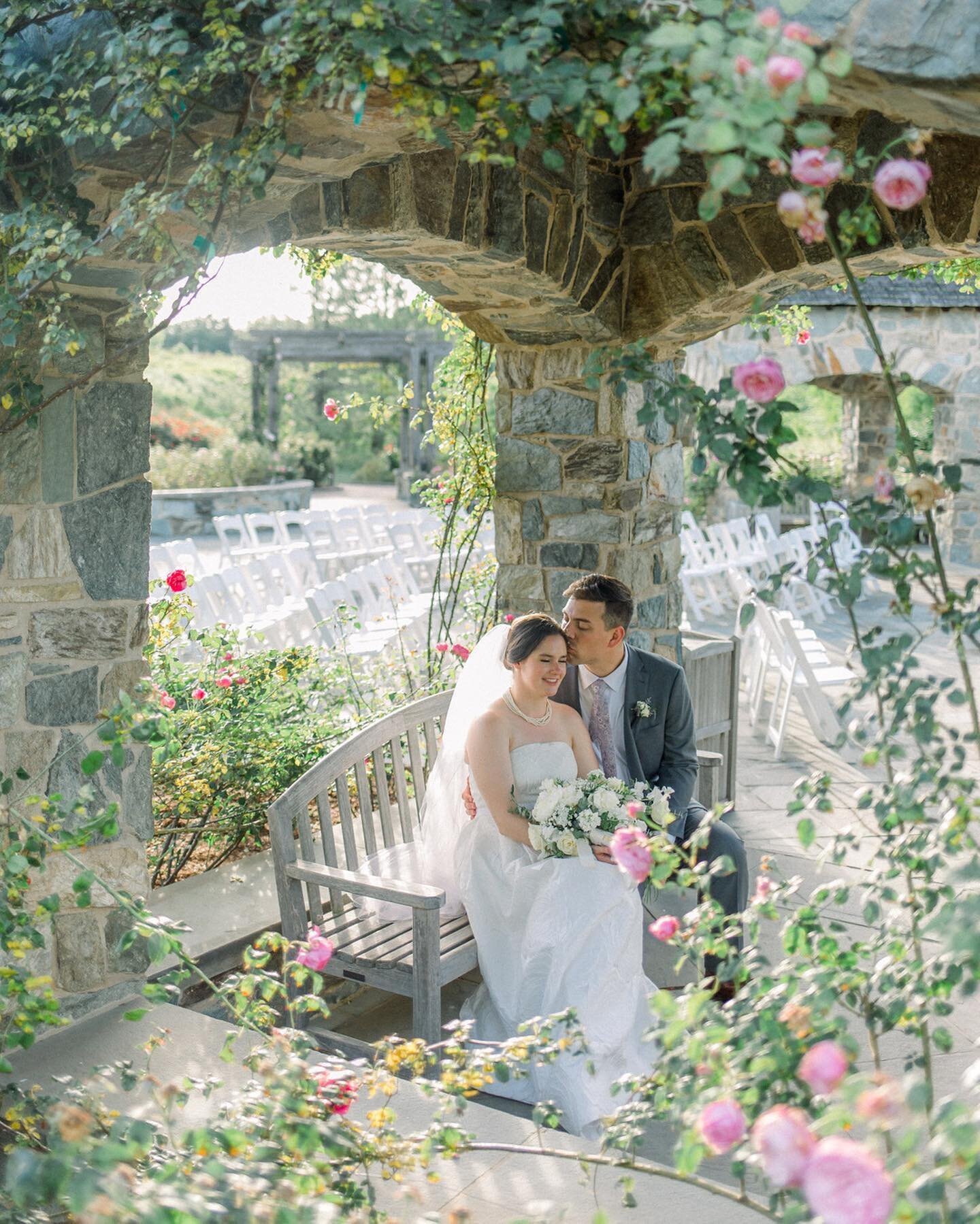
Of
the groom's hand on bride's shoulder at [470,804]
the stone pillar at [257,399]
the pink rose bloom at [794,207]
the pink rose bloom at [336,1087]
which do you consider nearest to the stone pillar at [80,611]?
the groom's hand on bride's shoulder at [470,804]

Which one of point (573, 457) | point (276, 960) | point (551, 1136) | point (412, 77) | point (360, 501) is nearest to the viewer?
point (412, 77)

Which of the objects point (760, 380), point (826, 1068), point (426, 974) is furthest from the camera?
point (426, 974)

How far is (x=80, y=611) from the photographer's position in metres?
3.12

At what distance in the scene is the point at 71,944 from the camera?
125 inches

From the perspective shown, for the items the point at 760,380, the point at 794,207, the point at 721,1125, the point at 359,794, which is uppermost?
the point at 794,207

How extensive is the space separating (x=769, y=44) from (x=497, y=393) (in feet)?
11.2

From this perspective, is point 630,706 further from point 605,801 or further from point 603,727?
point 605,801

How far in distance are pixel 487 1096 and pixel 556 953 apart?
16.8 inches

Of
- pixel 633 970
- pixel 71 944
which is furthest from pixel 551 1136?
pixel 71 944

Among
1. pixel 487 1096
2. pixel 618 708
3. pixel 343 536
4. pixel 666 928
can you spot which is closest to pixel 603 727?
pixel 618 708

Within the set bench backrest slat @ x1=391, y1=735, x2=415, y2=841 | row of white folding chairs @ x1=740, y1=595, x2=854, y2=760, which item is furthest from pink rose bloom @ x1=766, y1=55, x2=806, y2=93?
row of white folding chairs @ x1=740, y1=595, x2=854, y2=760

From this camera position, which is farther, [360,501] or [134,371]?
[360,501]

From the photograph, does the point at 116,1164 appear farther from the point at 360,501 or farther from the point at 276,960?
the point at 360,501

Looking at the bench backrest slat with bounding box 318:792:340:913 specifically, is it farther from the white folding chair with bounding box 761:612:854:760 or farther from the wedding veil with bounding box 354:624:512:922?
the white folding chair with bounding box 761:612:854:760
